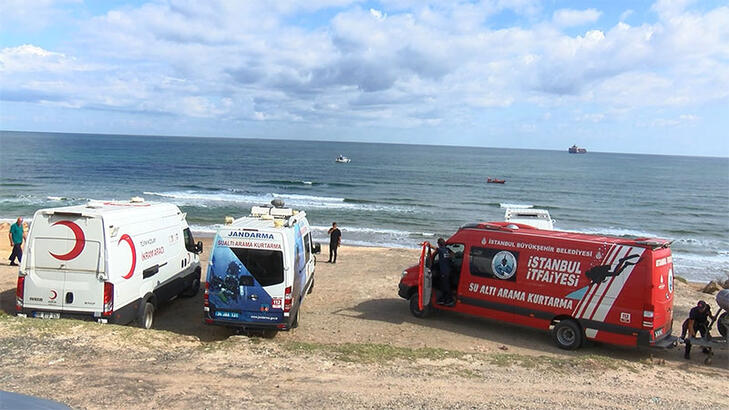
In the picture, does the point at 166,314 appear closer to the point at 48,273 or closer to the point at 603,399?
the point at 48,273

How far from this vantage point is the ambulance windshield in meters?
10.2

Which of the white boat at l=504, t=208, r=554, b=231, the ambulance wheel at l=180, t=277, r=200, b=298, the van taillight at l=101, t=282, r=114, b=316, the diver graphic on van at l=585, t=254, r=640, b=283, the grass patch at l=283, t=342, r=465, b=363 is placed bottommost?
the ambulance wheel at l=180, t=277, r=200, b=298

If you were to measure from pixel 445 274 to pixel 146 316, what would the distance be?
6.66 meters

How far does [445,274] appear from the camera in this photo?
1248cm

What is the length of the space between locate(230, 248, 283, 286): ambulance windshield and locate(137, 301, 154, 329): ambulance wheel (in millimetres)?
2330

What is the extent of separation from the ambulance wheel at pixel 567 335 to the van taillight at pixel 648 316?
4.16 ft

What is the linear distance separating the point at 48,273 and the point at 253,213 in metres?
4.46

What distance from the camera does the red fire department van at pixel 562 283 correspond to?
1009 cm

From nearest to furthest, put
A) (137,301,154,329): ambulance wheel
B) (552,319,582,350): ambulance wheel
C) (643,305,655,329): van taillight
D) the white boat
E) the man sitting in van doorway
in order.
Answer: (643,305,655,329): van taillight
(137,301,154,329): ambulance wheel
(552,319,582,350): ambulance wheel
the man sitting in van doorway
the white boat

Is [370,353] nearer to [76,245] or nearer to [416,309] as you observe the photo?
[416,309]

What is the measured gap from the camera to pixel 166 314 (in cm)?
1248

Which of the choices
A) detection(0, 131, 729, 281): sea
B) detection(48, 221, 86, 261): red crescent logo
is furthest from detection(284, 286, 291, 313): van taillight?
detection(0, 131, 729, 281): sea

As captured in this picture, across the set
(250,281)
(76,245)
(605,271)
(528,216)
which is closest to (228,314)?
(250,281)

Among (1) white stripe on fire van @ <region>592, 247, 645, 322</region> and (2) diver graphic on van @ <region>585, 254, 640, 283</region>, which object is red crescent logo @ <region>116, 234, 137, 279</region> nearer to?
(2) diver graphic on van @ <region>585, 254, 640, 283</region>
